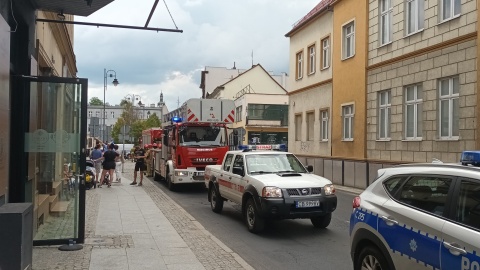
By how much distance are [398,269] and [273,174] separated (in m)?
5.53

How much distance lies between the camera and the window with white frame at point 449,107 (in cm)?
1520

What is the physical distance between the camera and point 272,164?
414 inches

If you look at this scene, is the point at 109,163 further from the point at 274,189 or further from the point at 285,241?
the point at 285,241

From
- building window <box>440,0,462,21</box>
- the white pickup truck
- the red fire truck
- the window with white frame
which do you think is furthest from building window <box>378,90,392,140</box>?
the white pickup truck

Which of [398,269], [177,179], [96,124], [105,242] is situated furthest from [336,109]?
[398,269]

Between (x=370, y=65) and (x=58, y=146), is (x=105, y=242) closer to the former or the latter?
(x=58, y=146)

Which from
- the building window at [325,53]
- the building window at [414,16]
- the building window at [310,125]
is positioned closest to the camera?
the building window at [414,16]

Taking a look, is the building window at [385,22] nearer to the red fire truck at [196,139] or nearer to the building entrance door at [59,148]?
the red fire truck at [196,139]

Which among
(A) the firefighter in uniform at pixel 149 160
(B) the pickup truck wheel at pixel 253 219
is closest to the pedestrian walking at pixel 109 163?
(A) the firefighter in uniform at pixel 149 160

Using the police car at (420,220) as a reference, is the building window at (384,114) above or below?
above

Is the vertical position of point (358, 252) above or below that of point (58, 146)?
below

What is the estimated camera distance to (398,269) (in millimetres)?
4473

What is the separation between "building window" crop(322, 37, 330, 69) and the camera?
25.1m

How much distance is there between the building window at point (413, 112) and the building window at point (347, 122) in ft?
13.9
